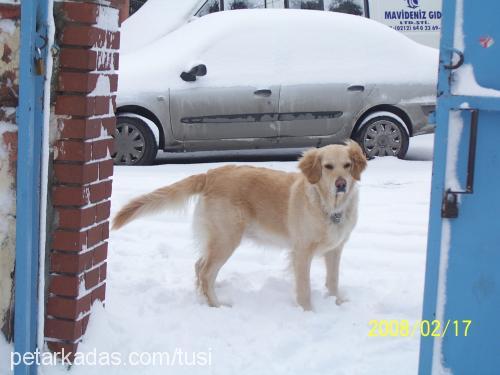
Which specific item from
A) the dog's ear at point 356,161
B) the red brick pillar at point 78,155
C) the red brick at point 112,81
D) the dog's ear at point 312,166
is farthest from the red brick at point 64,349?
the dog's ear at point 356,161

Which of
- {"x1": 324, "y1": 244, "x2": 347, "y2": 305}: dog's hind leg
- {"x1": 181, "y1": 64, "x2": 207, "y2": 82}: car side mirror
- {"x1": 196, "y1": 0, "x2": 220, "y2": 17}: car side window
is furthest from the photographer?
{"x1": 196, "y1": 0, "x2": 220, "y2": 17}: car side window

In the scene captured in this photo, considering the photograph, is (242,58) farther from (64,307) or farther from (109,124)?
(64,307)

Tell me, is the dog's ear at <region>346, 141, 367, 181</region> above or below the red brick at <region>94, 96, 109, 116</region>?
below

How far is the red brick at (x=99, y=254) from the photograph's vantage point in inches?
126

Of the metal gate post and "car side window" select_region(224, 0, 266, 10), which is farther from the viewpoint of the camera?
"car side window" select_region(224, 0, 266, 10)

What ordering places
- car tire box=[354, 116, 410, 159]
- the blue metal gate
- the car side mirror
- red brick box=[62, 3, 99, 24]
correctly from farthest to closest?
car tire box=[354, 116, 410, 159], the car side mirror, red brick box=[62, 3, 99, 24], the blue metal gate

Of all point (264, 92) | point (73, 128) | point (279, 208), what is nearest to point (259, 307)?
point (279, 208)

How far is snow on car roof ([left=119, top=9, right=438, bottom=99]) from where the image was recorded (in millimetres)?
8281

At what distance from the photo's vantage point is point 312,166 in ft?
14.3

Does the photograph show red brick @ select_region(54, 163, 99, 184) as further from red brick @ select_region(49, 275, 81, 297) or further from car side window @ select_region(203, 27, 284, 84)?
car side window @ select_region(203, 27, 284, 84)

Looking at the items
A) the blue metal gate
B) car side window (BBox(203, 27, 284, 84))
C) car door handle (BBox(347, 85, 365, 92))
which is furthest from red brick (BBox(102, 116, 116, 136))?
car door handle (BBox(347, 85, 365, 92))

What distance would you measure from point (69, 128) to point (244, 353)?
1359 mm

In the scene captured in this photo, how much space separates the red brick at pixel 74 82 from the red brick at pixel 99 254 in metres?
0.74

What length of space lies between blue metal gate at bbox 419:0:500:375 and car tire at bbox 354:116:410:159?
6.04 metres
